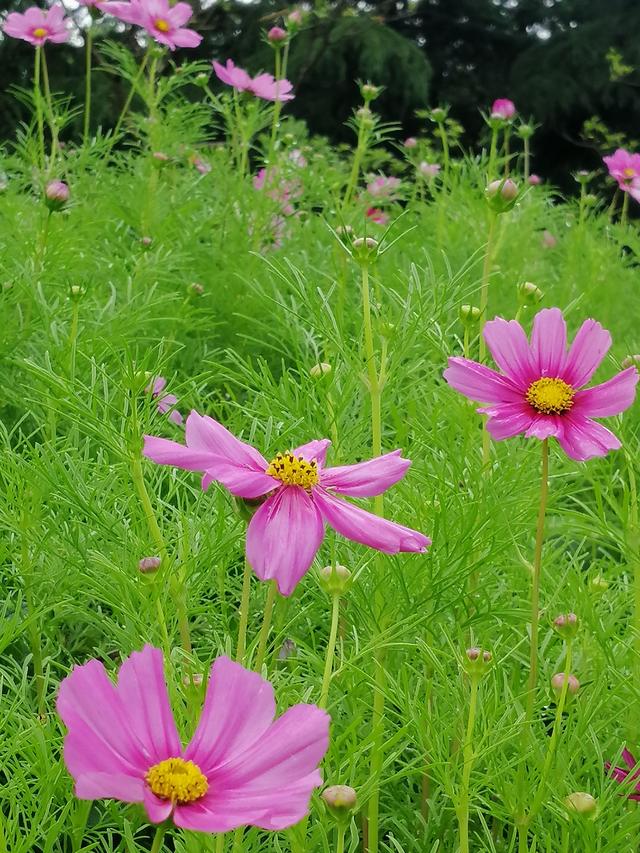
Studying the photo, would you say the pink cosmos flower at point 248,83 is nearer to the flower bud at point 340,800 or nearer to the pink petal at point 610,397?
the pink petal at point 610,397

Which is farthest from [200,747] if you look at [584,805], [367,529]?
[584,805]

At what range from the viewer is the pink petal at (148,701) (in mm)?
402

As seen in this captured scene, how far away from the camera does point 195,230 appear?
1.66 metres

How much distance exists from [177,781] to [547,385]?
14.5 inches

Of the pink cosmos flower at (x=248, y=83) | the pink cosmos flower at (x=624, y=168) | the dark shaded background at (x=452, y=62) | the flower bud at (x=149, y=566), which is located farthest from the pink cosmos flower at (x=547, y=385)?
the dark shaded background at (x=452, y=62)

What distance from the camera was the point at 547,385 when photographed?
65cm

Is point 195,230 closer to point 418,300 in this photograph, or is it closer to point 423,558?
point 418,300

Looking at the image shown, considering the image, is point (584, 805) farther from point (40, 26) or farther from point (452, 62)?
point (452, 62)

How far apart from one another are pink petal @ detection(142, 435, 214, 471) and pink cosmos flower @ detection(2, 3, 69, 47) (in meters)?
1.67

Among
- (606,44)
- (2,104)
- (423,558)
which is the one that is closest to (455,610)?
(423,558)

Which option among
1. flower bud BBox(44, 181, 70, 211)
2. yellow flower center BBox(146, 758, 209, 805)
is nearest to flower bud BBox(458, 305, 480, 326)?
yellow flower center BBox(146, 758, 209, 805)

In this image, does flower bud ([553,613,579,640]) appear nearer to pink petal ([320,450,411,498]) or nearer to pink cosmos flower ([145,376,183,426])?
pink petal ([320,450,411,498])

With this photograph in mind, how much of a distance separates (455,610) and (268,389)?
237 mm

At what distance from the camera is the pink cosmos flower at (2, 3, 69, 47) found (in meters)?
1.92
